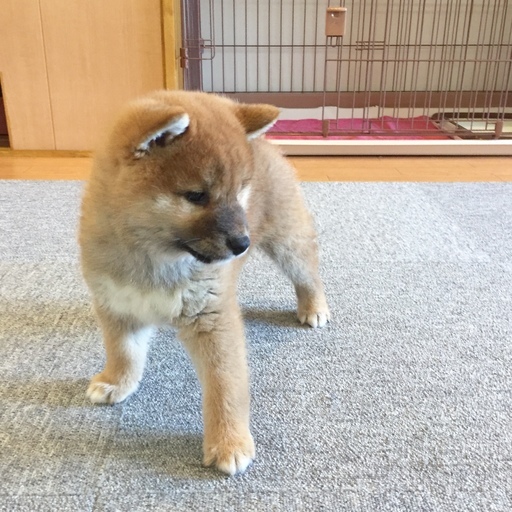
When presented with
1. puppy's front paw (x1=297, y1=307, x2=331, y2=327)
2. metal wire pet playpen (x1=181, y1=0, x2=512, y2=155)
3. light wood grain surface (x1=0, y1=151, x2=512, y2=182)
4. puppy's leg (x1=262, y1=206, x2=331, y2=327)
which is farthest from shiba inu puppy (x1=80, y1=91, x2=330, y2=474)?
metal wire pet playpen (x1=181, y1=0, x2=512, y2=155)

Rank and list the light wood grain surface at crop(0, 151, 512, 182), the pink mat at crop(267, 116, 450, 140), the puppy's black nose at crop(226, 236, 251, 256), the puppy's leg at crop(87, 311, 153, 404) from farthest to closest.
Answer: the pink mat at crop(267, 116, 450, 140)
the light wood grain surface at crop(0, 151, 512, 182)
the puppy's leg at crop(87, 311, 153, 404)
the puppy's black nose at crop(226, 236, 251, 256)

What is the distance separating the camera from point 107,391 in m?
1.21

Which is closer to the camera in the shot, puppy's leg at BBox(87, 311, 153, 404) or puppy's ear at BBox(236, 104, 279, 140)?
puppy's ear at BBox(236, 104, 279, 140)

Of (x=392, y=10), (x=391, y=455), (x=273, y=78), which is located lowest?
(x=391, y=455)

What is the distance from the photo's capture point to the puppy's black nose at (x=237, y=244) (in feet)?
3.15

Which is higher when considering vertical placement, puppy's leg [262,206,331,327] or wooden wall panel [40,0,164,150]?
wooden wall panel [40,0,164,150]

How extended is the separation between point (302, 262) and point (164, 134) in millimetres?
687

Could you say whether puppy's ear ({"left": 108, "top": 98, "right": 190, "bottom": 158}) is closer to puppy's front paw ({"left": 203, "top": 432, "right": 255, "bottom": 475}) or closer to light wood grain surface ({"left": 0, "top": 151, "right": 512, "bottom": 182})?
puppy's front paw ({"left": 203, "top": 432, "right": 255, "bottom": 475})

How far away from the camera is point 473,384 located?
1.28 m

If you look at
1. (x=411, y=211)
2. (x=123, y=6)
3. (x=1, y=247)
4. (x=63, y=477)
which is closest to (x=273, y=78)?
(x=123, y=6)

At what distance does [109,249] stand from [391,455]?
2.19 ft

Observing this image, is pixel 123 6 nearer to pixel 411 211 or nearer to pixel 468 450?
pixel 411 211

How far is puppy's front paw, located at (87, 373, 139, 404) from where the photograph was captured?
1204 millimetres

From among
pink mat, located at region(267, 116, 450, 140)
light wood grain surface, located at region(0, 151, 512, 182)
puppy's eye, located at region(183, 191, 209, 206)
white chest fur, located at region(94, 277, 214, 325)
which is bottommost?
light wood grain surface, located at region(0, 151, 512, 182)
